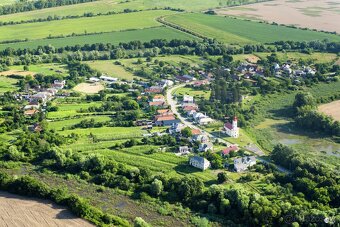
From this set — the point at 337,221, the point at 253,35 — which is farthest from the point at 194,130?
the point at 253,35

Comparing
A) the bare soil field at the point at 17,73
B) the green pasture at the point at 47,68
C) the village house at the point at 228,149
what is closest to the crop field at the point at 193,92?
the village house at the point at 228,149

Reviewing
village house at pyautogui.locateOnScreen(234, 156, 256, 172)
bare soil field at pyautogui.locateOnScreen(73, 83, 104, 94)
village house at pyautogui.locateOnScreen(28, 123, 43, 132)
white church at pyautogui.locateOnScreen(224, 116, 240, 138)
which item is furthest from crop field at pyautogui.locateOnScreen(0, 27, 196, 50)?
village house at pyautogui.locateOnScreen(234, 156, 256, 172)

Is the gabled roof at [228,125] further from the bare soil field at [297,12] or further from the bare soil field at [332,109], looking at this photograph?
the bare soil field at [297,12]

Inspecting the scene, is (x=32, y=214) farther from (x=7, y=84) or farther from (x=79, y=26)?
(x=79, y=26)

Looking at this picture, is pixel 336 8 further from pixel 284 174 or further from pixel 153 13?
pixel 284 174

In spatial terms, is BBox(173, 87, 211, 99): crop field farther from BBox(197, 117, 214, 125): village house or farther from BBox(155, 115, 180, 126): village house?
BBox(155, 115, 180, 126): village house

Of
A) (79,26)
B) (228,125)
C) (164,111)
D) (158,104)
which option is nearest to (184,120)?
(164,111)
